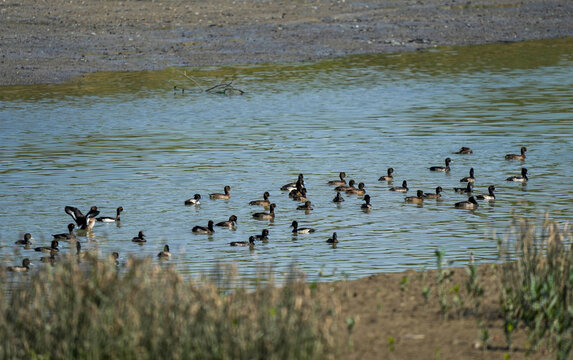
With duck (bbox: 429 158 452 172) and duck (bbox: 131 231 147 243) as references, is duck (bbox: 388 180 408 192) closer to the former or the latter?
duck (bbox: 429 158 452 172)

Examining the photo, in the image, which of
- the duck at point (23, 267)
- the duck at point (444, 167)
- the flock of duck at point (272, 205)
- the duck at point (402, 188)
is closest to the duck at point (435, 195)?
the flock of duck at point (272, 205)

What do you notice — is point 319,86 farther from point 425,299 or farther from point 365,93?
point 425,299

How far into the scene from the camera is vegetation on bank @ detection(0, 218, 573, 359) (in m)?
8.75

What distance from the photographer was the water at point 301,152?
55.6ft

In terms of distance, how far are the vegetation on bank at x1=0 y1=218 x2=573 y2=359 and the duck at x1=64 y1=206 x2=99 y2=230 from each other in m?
7.94

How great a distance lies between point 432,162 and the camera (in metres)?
23.2

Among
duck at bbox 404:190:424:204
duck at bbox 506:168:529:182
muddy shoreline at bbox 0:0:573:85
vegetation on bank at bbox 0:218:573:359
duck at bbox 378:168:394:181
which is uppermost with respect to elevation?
muddy shoreline at bbox 0:0:573:85

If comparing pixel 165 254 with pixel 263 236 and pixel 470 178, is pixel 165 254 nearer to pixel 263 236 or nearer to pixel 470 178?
pixel 263 236

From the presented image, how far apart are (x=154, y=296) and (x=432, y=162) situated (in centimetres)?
1497

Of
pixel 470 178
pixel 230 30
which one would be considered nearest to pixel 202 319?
pixel 470 178

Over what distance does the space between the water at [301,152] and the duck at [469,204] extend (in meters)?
0.25

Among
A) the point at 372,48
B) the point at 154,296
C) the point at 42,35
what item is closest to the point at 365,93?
the point at 372,48

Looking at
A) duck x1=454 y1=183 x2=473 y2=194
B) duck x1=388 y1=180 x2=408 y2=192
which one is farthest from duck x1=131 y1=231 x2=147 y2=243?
duck x1=454 y1=183 x2=473 y2=194

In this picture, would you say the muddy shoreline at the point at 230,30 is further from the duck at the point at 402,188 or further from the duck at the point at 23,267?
the duck at the point at 23,267
